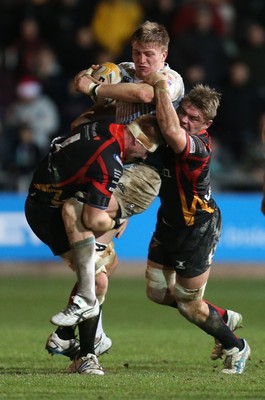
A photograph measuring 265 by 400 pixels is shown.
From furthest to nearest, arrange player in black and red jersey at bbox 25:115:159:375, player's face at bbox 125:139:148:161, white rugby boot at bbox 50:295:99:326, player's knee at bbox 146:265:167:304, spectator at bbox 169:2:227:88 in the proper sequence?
spectator at bbox 169:2:227:88 < player's knee at bbox 146:265:167:304 < player's face at bbox 125:139:148:161 < player in black and red jersey at bbox 25:115:159:375 < white rugby boot at bbox 50:295:99:326

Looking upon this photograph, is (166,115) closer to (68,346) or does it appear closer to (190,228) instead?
(190,228)

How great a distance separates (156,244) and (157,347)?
2.00 meters

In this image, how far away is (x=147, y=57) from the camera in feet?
30.0

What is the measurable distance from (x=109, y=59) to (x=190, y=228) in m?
10.5

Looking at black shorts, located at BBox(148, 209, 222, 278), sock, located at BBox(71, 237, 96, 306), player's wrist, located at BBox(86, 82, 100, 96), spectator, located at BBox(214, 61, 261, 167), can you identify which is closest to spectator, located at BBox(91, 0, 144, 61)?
spectator, located at BBox(214, 61, 261, 167)

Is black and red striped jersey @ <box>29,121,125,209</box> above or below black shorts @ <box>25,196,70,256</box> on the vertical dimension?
above

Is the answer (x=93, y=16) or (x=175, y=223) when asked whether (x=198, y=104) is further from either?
(x=93, y=16)

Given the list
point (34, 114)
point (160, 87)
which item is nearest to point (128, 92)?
point (160, 87)

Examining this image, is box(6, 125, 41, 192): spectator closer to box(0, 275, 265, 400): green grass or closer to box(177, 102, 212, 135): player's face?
box(0, 275, 265, 400): green grass

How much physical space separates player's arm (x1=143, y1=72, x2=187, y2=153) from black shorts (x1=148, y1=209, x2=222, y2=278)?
38.4 inches

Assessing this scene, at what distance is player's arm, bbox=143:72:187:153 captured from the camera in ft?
29.4

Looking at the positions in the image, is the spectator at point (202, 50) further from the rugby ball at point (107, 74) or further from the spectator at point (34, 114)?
the rugby ball at point (107, 74)

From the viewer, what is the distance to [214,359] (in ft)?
32.8

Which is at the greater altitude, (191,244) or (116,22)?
(191,244)
